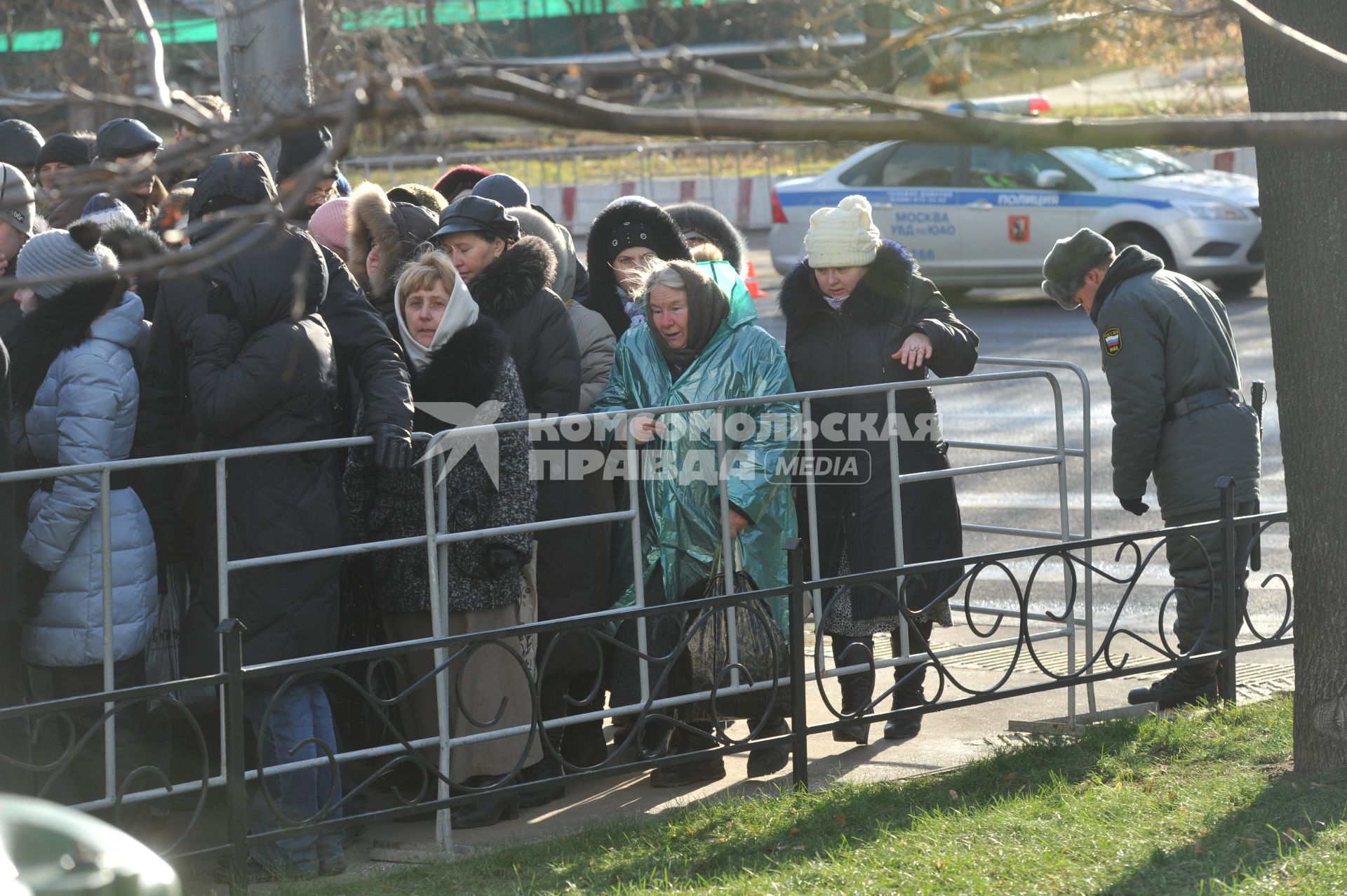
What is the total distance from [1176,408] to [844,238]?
4.38 ft

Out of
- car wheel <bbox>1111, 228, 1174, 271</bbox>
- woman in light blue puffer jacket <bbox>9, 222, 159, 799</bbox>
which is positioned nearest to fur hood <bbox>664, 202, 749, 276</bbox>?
woman in light blue puffer jacket <bbox>9, 222, 159, 799</bbox>

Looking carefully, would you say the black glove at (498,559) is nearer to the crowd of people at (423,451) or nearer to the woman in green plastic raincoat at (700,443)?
the crowd of people at (423,451)

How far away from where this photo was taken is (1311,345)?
473 cm

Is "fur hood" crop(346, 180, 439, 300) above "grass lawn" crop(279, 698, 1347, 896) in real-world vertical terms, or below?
above

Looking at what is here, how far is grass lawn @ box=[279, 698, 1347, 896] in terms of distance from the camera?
4.05 meters

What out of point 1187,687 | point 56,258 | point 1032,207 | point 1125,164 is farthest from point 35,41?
point 1187,687

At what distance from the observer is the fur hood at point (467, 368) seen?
16.1 feet

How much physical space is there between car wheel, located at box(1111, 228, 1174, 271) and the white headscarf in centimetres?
1152

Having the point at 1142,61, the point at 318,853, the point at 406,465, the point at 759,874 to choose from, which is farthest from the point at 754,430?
the point at 1142,61

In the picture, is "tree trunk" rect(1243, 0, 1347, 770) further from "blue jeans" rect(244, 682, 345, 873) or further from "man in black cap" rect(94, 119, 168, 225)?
"man in black cap" rect(94, 119, 168, 225)

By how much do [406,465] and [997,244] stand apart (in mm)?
11956

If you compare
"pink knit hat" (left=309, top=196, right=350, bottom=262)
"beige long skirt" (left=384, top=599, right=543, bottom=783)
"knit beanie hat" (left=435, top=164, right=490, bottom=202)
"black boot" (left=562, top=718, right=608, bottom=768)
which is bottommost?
"black boot" (left=562, top=718, right=608, bottom=768)

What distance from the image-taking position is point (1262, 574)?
7773 millimetres

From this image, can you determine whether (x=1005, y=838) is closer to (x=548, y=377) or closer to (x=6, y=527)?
(x=548, y=377)
